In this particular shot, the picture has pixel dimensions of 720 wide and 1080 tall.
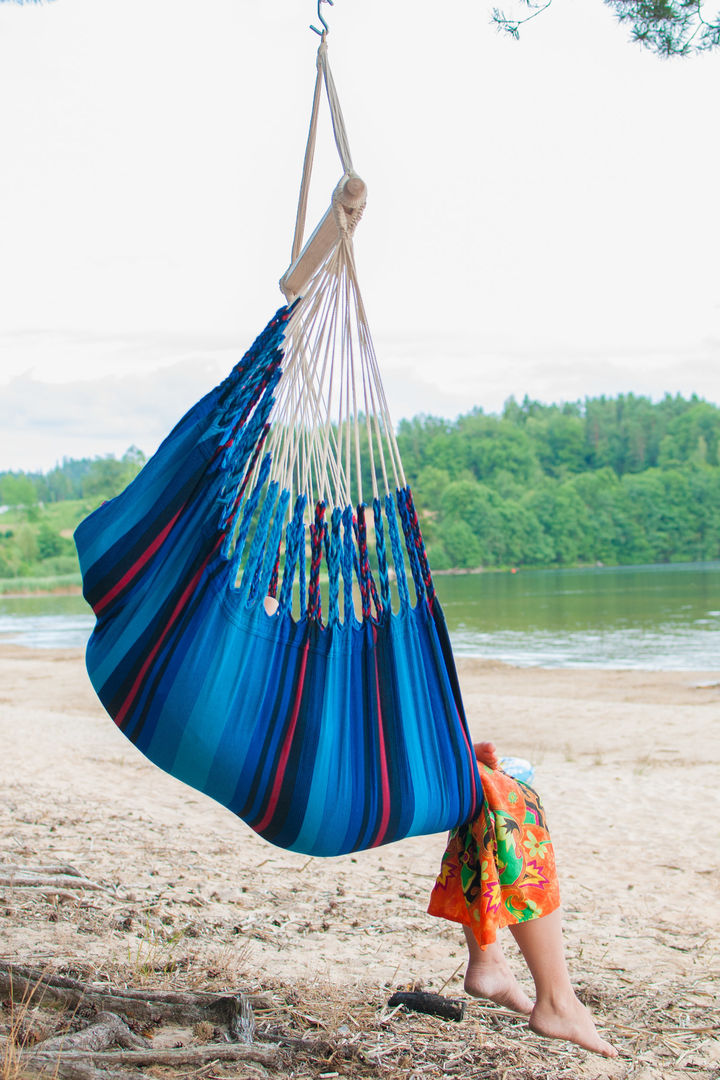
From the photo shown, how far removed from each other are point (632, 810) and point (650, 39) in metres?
2.88

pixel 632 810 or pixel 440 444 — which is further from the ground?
pixel 440 444

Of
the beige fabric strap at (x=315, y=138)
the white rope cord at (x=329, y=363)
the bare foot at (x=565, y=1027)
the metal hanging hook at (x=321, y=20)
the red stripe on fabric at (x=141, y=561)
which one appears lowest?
the bare foot at (x=565, y=1027)

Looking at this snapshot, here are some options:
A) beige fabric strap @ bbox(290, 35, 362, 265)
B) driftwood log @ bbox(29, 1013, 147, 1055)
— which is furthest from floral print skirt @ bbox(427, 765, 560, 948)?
beige fabric strap @ bbox(290, 35, 362, 265)

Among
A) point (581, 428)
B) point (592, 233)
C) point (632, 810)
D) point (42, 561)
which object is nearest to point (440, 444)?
point (581, 428)

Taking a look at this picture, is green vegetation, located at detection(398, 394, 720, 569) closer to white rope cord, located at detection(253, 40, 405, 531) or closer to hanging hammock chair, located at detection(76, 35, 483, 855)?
white rope cord, located at detection(253, 40, 405, 531)

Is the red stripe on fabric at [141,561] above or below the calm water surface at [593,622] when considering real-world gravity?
above

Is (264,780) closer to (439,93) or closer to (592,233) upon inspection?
(439,93)

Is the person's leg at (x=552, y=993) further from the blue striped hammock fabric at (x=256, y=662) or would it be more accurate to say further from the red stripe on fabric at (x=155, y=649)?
the red stripe on fabric at (x=155, y=649)

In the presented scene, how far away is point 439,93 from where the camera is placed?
→ 3.25 m

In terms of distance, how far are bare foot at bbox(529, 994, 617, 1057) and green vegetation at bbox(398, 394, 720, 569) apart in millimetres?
35354

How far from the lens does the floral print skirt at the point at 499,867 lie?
1342 mm

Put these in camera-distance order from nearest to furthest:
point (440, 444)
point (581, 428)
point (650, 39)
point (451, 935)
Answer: point (451, 935)
point (650, 39)
point (440, 444)
point (581, 428)

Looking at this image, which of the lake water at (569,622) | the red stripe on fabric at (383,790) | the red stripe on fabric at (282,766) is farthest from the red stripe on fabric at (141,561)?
the lake water at (569,622)

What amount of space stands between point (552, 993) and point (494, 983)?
11 cm
